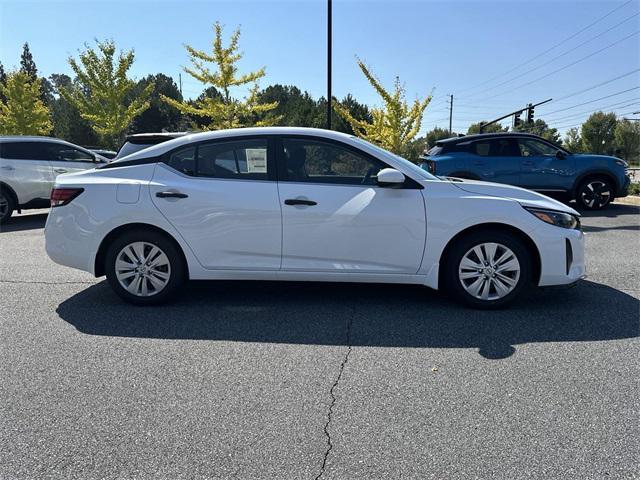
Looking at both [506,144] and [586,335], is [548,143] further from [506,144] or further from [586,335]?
[586,335]

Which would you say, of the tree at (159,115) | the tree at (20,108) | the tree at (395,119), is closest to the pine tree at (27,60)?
the tree at (159,115)

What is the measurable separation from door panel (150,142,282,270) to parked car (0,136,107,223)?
7.14 m

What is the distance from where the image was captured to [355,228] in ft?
14.4

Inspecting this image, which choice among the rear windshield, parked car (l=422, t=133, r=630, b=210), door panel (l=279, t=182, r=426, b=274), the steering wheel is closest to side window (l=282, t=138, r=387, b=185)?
the steering wheel

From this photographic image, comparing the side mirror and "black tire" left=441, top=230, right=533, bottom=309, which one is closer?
the side mirror

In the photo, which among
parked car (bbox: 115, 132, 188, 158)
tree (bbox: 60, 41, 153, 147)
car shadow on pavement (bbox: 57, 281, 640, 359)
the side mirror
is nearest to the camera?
car shadow on pavement (bbox: 57, 281, 640, 359)

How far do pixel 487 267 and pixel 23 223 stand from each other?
9755 millimetres

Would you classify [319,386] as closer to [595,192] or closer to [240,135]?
[240,135]

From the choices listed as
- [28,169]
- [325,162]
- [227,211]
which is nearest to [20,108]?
[28,169]

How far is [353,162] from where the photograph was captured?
15.1ft

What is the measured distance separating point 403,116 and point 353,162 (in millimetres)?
12427

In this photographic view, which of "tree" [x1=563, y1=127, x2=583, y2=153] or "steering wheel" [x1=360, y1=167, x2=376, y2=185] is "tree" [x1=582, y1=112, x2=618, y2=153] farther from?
"steering wheel" [x1=360, y1=167, x2=376, y2=185]

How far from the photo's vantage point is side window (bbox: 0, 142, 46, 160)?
10047mm

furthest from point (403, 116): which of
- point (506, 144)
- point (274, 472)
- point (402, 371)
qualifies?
point (274, 472)
